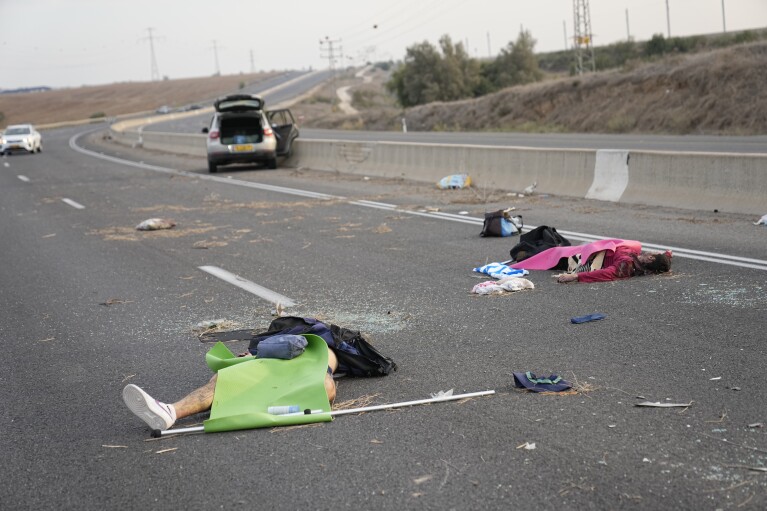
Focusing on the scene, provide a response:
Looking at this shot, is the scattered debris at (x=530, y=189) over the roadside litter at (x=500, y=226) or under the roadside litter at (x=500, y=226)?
over

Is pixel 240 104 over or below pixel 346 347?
over

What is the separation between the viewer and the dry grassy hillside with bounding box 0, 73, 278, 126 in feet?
382

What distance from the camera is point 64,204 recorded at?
18.9 metres

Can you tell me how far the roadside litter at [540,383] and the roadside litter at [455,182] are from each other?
1255 centimetres

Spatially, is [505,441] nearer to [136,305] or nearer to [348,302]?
[348,302]

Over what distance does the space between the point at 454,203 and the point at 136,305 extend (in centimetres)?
800

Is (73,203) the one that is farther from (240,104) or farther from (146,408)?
(146,408)

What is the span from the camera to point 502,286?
7.77m

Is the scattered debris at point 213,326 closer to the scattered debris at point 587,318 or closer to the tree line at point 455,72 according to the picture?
the scattered debris at point 587,318

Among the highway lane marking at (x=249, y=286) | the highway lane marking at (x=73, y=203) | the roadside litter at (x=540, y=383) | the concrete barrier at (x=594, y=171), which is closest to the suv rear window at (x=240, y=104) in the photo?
the concrete barrier at (x=594, y=171)

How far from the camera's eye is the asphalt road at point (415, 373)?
3820 mm

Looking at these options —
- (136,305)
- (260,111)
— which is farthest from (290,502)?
(260,111)

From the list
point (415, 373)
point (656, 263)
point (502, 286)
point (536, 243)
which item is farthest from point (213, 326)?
point (656, 263)

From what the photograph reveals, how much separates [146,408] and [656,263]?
5.16m
